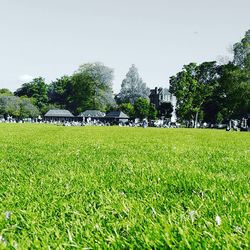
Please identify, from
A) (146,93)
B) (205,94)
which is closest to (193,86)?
(205,94)

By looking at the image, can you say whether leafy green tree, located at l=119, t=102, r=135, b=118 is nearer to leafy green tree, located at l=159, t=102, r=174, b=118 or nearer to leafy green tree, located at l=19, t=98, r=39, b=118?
leafy green tree, located at l=159, t=102, r=174, b=118

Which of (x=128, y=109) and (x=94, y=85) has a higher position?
(x=94, y=85)

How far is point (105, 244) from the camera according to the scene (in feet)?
6.56

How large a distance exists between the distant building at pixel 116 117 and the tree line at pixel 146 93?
284 cm

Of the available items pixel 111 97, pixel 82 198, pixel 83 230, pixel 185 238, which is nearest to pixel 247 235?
pixel 185 238

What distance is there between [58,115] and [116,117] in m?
27.1

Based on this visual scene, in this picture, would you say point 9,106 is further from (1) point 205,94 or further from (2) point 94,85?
(1) point 205,94

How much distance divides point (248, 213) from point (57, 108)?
165m

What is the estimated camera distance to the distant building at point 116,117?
13412 cm

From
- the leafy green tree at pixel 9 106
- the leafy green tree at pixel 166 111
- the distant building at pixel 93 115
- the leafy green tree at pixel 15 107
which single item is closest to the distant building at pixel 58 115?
the leafy green tree at pixel 15 107

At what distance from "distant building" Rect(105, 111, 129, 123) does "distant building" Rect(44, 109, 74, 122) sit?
18.2 meters

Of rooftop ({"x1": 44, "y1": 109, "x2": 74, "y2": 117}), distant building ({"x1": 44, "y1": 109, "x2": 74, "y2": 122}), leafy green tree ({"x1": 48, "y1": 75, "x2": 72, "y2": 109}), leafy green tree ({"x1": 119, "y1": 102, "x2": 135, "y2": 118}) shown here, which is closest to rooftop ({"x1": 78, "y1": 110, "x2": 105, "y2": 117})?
leafy green tree ({"x1": 119, "y1": 102, "x2": 135, "y2": 118})

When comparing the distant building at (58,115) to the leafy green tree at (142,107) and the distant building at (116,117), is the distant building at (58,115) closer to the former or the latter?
the distant building at (116,117)

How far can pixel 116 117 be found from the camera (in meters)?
135
